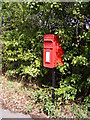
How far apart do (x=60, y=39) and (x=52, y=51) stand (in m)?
0.34

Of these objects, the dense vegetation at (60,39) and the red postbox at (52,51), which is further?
the dense vegetation at (60,39)

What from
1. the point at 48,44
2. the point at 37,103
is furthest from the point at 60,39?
the point at 37,103

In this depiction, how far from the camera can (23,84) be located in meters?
4.28

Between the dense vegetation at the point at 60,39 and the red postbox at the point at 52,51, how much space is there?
15 cm

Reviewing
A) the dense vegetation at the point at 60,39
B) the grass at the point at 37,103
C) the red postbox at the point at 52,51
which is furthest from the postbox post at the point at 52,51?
the grass at the point at 37,103

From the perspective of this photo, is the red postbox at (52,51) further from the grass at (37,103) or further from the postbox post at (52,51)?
the grass at (37,103)

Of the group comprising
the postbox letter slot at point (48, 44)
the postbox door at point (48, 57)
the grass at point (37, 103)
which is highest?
the postbox letter slot at point (48, 44)

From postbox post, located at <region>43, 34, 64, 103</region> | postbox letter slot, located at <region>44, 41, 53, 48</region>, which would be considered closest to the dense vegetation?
postbox post, located at <region>43, 34, 64, 103</region>

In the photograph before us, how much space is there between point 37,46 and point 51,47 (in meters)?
0.91

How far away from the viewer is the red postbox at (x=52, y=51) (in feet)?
9.57

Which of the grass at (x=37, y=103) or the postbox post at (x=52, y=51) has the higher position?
the postbox post at (x=52, y=51)

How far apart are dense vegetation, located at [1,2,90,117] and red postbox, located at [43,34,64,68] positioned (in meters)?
0.15

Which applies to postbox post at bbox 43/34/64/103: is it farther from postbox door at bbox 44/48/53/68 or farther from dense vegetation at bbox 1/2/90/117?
dense vegetation at bbox 1/2/90/117

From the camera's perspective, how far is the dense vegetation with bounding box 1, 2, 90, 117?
302 centimetres
